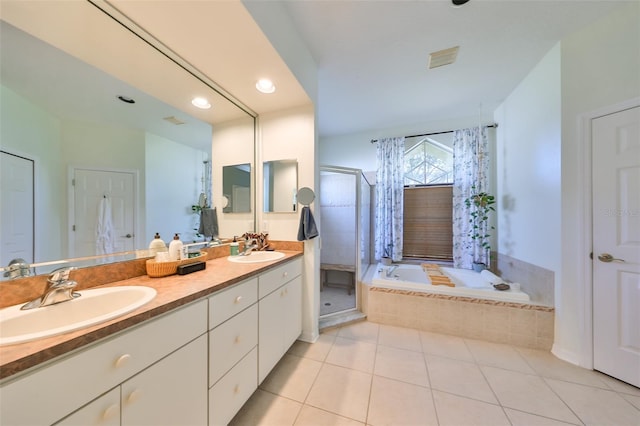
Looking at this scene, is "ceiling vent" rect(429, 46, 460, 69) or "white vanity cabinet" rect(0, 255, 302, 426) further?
"ceiling vent" rect(429, 46, 460, 69)

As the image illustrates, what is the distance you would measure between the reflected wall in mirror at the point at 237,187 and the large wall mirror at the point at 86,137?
37 centimetres

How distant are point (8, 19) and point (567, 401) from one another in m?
3.65

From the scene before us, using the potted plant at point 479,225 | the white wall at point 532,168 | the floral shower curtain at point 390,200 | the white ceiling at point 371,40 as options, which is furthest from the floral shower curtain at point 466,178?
the floral shower curtain at point 390,200

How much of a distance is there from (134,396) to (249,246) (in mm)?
1284

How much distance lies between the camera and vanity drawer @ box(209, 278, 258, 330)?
1.05 metres

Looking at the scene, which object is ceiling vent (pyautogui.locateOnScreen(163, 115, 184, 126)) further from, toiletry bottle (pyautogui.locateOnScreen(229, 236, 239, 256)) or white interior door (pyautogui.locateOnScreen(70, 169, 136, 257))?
toiletry bottle (pyautogui.locateOnScreen(229, 236, 239, 256))

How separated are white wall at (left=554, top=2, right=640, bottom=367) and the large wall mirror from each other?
295 centimetres

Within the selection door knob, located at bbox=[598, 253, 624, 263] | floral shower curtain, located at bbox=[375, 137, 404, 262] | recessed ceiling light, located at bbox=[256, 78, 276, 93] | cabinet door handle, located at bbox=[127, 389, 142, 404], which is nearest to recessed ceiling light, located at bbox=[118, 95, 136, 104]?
recessed ceiling light, located at bbox=[256, 78, 276, 93]

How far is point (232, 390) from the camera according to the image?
1.15 m

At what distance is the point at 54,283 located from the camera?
0.85 metres

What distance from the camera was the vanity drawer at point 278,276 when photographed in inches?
55.9

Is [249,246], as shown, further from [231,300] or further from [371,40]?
[371,40]

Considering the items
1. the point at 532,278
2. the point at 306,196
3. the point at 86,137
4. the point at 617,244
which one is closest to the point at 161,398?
the point at 86,137

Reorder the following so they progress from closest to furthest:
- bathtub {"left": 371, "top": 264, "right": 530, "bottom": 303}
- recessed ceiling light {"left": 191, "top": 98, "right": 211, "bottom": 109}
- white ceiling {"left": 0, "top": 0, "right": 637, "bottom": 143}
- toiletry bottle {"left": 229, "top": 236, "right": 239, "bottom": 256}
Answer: white ceiling {"left": 0, "top": 0, "right": 637, "bottom": 143}, recessed ceiling light {"left": 191, "top": 98, "right": 211, "bottom": 109}, toiletry bottle {"left": 229, "top": 236, "right": 239, "bottom": 256}, bathtub {"left": 371, "top": 264, "right": 530, "bottom": 303}
